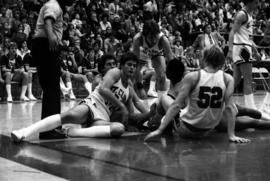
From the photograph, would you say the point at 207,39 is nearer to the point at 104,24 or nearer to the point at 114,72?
the point at 104,24

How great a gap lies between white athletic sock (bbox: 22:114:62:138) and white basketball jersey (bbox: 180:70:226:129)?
Answer: 1.47m

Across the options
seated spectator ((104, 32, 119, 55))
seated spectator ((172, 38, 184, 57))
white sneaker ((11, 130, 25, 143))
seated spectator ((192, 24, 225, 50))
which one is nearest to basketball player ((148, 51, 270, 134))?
white sneaker ((11, 130, 25, 143))

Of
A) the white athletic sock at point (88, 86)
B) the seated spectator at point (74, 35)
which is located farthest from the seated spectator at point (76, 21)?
the white athletic sock at point (88, 86)

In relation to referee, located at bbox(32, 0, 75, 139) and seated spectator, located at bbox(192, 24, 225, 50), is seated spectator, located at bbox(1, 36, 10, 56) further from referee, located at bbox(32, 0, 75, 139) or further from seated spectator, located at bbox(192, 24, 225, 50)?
referee, located at bbox(32, 0, 75, 139)

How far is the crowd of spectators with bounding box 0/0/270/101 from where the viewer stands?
16.2 meters

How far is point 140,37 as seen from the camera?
8.98 m

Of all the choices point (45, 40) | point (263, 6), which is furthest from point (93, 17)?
point (45, 40)

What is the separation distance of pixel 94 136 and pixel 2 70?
814cm

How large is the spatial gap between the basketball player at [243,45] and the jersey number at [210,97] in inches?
118

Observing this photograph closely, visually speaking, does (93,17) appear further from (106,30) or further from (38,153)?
(38,153)

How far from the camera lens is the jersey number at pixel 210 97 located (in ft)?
18.9

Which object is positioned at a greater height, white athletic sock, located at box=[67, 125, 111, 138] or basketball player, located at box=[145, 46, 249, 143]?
basketball player, located at box=[145, 46, 249, 143]

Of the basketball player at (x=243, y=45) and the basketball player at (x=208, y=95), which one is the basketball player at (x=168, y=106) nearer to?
the basketball player at (x=208, y=95)

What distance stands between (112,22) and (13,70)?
21.4 feet
